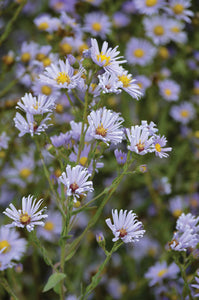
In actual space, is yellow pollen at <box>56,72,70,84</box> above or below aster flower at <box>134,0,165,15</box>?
above

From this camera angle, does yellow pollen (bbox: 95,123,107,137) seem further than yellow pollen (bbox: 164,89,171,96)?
No

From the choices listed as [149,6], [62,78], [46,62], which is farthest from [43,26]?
[62,78]

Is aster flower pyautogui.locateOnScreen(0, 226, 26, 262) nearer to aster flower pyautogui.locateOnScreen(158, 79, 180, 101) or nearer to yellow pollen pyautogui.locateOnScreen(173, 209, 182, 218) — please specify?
yellow pollen pyautogui.locateOnScreen(173, 209, 182, 218)

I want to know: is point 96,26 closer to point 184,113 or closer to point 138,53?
point 138,53

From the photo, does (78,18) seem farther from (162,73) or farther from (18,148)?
(18,148)

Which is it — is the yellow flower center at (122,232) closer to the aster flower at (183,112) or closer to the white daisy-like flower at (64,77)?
the white daisy-like flower at (64,77)

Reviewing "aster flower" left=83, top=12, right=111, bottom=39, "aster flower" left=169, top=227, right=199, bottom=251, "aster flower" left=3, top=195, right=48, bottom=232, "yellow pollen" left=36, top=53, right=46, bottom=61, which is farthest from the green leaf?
"aster flower" left=83, top=12, right=111, bottom=39

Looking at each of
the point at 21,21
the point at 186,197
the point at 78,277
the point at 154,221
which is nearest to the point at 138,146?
the point at 78,277
